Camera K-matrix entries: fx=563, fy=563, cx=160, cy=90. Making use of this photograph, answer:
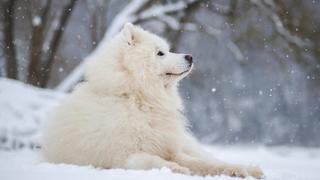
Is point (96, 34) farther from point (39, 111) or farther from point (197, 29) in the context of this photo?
point (39, 111)

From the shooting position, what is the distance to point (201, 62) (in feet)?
61.3

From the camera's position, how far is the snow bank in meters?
8.67

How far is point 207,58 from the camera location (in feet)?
61.8

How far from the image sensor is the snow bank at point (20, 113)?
341 inches

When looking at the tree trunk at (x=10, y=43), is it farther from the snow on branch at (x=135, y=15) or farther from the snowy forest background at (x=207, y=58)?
the snow on branch at (x=135, y=15)

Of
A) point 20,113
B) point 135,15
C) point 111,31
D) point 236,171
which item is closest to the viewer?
point 236,171

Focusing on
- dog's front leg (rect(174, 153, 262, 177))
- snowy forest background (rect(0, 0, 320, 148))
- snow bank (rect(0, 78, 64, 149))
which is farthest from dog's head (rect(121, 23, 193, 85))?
snowy forest background (rect(0, 0, 320, 148))

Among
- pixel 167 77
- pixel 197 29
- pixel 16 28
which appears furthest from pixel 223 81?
pixel 167 77

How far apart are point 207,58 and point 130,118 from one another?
14.2 meters

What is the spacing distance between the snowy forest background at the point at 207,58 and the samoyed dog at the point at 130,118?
3.86 m

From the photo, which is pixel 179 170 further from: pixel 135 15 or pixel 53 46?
pixel 53 46

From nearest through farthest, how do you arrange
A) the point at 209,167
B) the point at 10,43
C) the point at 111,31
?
the point at 209,167 < the point at 111,31 < the point at 10,43

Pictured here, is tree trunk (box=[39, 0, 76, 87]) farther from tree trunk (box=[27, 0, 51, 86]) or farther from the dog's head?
the dog's head

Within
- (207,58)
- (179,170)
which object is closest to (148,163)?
(179,170)
